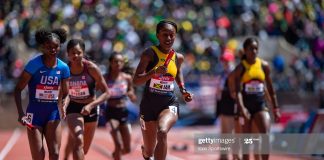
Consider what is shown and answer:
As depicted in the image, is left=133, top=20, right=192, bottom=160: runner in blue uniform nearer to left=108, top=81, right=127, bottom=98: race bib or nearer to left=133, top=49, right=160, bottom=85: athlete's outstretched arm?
left=133, top=49, right=160, bottom=85: athlete's outstretched arm

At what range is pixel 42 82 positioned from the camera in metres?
7.96

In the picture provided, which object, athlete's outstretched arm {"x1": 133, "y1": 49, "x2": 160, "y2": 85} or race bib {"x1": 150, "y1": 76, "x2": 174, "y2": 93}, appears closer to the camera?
athlete's outstretched arm {"x1": 133, "y1": 49, "x2": 160, "y2": 85}

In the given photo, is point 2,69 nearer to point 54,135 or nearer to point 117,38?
point 117,38

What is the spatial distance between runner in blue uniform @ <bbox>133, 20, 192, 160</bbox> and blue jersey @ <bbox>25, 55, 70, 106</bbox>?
41.3 inches

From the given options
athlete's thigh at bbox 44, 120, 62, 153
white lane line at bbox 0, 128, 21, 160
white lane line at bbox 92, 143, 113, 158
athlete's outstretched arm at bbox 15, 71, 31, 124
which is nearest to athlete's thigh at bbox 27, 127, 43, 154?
athlete's thigh at bbox 44, 120, 62, 153

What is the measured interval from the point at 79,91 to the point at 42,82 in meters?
1.52

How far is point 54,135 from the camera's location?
7.95 metres

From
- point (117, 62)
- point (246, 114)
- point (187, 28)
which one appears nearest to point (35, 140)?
point (117, 62)

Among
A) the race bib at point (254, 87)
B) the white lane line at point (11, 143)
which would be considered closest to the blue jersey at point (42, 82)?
the race bib at point (254, 87)

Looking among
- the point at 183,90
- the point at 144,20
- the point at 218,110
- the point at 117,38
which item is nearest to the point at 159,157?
the point at 183,90

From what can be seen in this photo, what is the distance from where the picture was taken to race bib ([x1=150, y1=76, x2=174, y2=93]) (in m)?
8.27

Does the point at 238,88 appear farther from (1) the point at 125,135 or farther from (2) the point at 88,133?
(2) the point at 88,133

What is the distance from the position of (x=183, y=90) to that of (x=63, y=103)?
165cm

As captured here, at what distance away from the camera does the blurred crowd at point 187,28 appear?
22484mm
